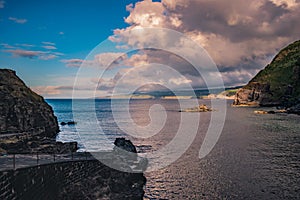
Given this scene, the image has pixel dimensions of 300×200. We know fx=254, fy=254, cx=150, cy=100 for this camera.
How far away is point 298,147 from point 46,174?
213 feet

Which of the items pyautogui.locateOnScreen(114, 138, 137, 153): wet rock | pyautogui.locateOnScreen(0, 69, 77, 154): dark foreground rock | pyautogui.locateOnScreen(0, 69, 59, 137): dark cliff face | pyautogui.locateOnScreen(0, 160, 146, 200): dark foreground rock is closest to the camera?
pyautogui.locateOnScreen(0, 160, 146, 200): dark foreground rock

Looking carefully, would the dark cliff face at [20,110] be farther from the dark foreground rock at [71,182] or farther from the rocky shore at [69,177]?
the dark foreground rock at [71,182]

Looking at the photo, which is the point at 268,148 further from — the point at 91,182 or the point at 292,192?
the point at 91,182

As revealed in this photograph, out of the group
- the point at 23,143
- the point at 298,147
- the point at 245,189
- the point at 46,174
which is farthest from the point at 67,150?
the point at 298,147


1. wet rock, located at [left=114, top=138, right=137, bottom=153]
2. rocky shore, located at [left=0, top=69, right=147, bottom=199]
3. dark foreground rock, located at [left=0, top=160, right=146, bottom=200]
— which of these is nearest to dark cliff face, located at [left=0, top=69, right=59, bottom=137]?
rocky shore, located at [left=0, top=69, right=147, bottom=199]

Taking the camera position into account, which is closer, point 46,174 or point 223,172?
point 46,174

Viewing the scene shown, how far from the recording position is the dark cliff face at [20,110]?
79250 mm

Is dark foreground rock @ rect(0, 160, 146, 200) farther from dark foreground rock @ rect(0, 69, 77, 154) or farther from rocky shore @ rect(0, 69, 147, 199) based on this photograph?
dark foreground rock @ rect(0, 69, 77, 154)

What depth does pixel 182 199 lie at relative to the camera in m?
37.7

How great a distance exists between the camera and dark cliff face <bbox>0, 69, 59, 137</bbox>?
260ft

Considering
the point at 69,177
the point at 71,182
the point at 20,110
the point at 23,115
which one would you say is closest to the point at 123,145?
the point at 71,182

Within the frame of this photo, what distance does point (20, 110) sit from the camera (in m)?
83.8

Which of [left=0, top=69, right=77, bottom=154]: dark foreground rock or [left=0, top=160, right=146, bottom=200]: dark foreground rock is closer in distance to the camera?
[left=0, top=160, right=146, bottom=200]: dark foreground rock

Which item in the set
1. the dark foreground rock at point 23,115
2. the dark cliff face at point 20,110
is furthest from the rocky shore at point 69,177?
the dark cliff face at point 20,110
